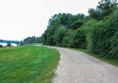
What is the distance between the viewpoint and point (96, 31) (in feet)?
87.9

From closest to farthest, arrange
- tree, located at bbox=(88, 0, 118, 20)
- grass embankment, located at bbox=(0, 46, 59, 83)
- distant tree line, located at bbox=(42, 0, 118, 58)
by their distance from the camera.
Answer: grass embankment, located at bbox=(0, 46, 59, 83) → distant tree line, located at bbox=(42, 0, 118, 58) → tree, located at bbox=(88, 0, 118, 20)

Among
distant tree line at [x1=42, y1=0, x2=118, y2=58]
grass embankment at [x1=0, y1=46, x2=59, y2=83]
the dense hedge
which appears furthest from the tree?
grass embankment at [x1=0, y1=46, x2=59, y2=83]

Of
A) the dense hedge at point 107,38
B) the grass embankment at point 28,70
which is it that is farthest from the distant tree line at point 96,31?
the grass embankment at point 28,70

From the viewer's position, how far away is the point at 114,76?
478 inches

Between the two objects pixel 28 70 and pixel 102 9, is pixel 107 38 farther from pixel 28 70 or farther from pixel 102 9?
A: pixel 102 9

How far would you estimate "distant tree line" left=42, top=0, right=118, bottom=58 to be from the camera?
75.9 ft

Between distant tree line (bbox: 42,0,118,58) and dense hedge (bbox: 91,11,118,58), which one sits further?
distant tree line (bbox: 42,0,118,58)

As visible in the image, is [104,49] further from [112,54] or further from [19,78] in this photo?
[19,78]

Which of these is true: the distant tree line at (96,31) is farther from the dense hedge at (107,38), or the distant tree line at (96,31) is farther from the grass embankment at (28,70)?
the grass embankment at (28,70)

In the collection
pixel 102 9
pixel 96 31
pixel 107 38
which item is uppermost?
pixel 102 9

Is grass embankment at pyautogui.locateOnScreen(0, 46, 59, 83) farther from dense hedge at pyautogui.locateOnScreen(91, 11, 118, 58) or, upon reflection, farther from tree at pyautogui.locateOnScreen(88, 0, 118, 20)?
tree at pyautogui.locateOnScreen(88, 0, 118, 20)

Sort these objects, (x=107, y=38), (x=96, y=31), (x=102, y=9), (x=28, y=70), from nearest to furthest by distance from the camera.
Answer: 1. (x=28, y=70)
2. (x=107, y=38)
3. (x=96, y=31)
4. (x=102, y=9)

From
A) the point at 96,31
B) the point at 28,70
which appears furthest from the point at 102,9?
the point at 28,70

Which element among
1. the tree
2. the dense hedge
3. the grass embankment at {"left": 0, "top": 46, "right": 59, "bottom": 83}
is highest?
the tree
